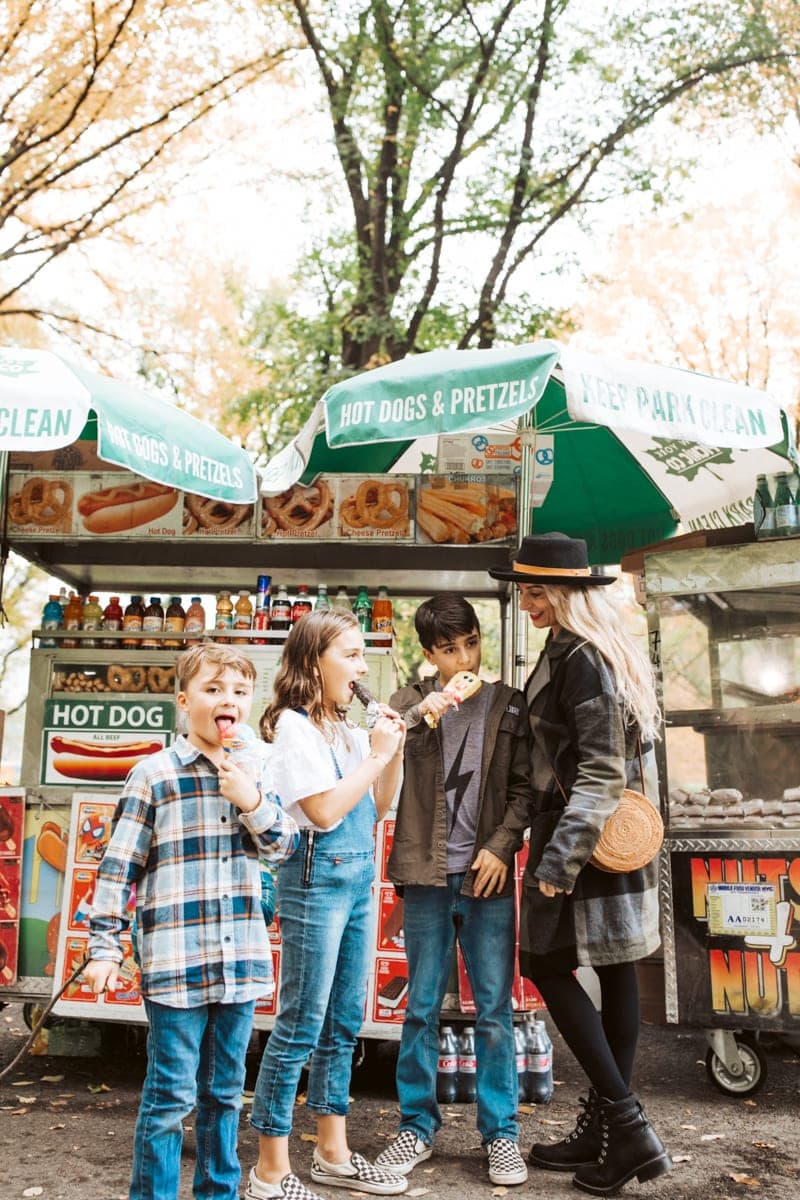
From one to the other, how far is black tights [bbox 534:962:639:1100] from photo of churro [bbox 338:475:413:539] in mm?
3181

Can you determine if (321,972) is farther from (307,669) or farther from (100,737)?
(100,737)

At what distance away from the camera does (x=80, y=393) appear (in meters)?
4.16

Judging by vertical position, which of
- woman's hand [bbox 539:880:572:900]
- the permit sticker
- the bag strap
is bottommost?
the permit sticker

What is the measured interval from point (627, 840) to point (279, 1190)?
1.55 metres

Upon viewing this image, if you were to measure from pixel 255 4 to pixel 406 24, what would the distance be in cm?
183

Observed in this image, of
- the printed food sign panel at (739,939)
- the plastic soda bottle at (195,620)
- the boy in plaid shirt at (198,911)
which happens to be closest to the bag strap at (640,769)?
the boy in plaid shirt at (198,911)

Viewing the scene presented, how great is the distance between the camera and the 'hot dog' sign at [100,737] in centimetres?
609

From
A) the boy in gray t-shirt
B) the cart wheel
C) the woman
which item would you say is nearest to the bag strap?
the woman

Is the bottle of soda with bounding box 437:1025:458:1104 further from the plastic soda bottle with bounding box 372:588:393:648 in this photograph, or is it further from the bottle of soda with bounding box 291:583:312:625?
the bottle of soda with bounding box 291:583:312:625

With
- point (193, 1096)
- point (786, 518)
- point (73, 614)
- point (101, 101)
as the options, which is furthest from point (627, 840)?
point (101, 101)

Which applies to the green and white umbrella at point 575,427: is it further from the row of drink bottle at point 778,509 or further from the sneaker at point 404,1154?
the sneaker at point 404,1154

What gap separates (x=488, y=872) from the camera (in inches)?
144

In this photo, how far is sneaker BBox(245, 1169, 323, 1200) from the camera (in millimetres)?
3268

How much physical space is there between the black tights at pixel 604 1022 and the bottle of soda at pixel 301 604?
3.24m
